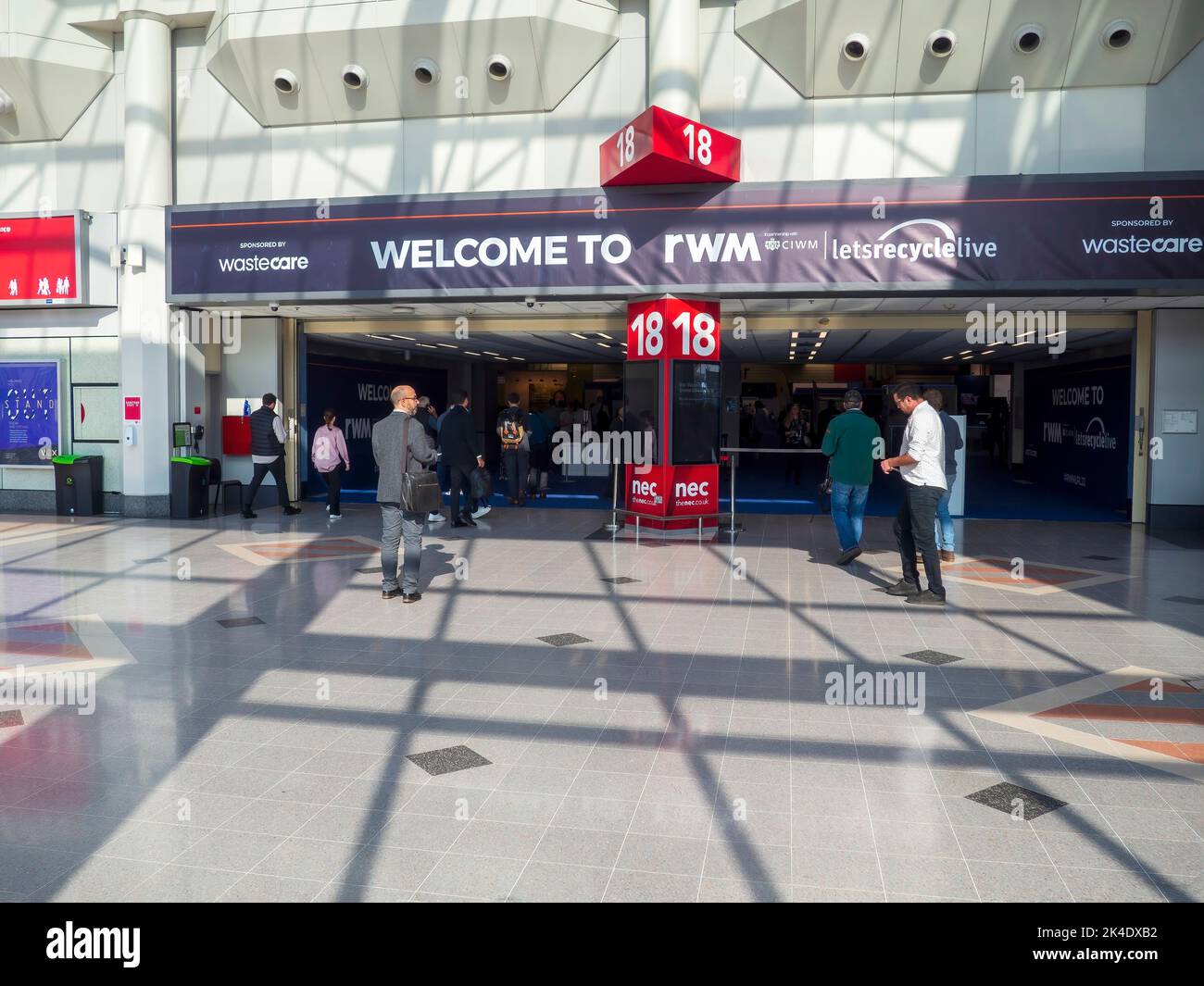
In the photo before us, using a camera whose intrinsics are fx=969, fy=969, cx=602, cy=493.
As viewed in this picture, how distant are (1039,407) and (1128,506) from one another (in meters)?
6.03

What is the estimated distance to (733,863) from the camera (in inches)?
127

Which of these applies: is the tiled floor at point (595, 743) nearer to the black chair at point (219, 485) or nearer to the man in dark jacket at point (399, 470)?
the man in dark jacket at point (399, 470)

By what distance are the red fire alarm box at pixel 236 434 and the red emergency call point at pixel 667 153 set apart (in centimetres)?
635

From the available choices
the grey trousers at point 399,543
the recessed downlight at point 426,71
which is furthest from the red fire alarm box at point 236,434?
the grey trousers at point 399,543

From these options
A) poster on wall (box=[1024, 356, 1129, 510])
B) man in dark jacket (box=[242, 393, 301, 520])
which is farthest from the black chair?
poster on wall (box=[1024, 356, 1129, 510])

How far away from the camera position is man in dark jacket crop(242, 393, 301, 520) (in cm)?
1247

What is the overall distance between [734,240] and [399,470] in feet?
17.2

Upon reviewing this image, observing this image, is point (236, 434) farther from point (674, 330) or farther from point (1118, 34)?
point (1118, 34)

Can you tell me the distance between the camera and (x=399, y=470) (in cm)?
723

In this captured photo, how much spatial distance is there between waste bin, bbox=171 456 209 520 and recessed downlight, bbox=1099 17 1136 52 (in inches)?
469
